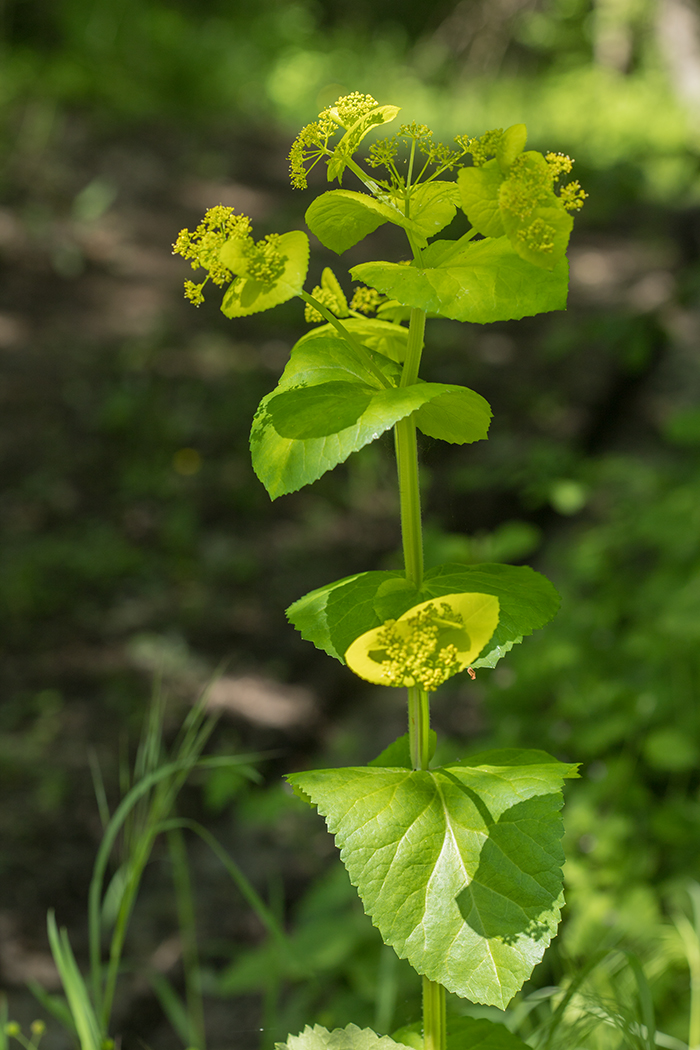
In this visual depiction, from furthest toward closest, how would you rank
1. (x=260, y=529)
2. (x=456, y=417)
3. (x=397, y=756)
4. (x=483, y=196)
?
(x=260, y=529), (x=397, y=756), (x=456, y=417), (x=483, y=196)

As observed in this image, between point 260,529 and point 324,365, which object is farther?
point 260,529

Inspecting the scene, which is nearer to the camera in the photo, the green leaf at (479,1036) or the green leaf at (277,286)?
the green leaf at (277,286)

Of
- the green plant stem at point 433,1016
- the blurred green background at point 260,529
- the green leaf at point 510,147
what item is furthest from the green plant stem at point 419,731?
the green leaf at point 510,147

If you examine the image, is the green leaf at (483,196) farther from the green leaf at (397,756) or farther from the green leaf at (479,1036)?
the green leaf at (479,1036)

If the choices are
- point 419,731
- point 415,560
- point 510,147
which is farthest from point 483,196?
point 419,731

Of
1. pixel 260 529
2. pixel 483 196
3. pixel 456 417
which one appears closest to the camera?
pixel 483 196

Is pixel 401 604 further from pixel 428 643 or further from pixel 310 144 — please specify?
pixel 310 144

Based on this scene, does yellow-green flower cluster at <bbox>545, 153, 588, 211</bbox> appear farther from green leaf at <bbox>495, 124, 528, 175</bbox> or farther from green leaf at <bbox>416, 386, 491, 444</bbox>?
green leaf at <bbox>416, 386, 491, 444</bbox>

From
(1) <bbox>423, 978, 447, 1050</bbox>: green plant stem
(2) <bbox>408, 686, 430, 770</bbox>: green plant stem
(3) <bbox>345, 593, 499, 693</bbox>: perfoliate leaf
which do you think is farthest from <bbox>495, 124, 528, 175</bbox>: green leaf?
(1) <bbox>423, 978, 447, 1050</bbox>: green plant stem
